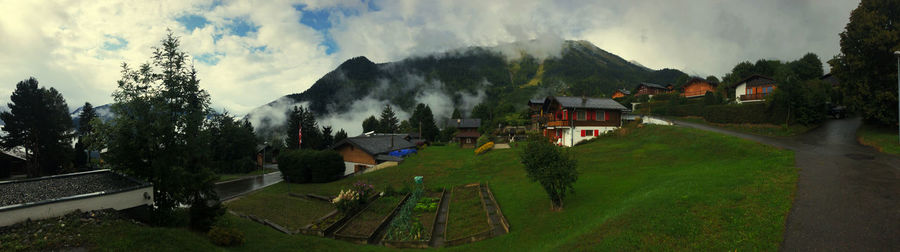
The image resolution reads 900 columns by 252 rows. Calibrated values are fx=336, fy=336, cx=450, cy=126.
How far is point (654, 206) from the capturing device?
41.8ft

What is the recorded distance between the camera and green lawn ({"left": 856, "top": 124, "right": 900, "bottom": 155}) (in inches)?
792

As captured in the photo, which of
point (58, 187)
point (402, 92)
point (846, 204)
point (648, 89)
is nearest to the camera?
point (846, 204)

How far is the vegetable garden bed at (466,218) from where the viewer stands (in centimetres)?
1534

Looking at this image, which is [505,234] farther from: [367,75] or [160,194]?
[367,75]

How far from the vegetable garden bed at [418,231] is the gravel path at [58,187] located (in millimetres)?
11245

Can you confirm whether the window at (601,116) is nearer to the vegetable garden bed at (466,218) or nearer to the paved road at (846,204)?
the paved road at (846,204)

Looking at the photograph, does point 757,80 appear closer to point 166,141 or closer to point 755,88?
point 755,88

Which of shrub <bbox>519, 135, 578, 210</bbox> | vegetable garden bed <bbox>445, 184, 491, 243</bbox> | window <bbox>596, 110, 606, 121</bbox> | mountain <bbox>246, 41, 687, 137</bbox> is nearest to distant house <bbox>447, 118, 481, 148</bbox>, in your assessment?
window <bbox>596, 110, 606, 121</bbox>

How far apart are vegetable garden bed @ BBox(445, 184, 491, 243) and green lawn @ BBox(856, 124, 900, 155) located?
23.6 meters

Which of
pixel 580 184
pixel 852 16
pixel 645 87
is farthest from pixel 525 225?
pixel 645 87

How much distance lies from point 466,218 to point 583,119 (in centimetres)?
3081

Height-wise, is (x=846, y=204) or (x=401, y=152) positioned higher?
(x=846, y=204)

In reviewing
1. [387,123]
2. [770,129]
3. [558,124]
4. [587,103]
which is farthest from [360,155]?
[387,123]

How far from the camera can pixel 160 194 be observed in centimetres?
1445
